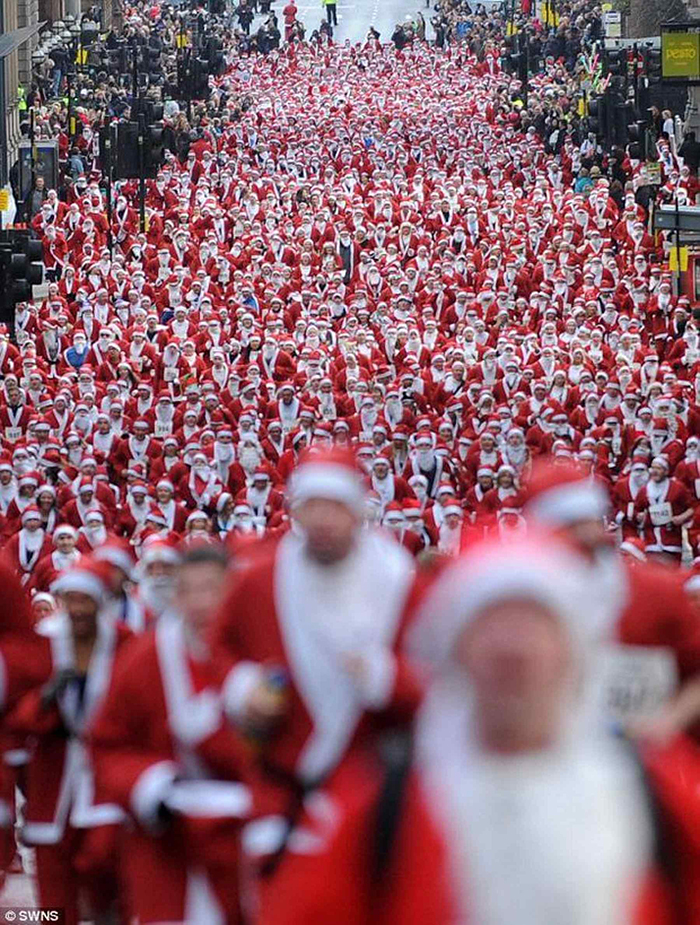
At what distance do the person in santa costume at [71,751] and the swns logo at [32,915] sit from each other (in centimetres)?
2

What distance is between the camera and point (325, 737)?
6.42m

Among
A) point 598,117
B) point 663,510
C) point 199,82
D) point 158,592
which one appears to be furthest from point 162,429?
point 199,82

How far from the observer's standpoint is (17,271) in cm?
2614

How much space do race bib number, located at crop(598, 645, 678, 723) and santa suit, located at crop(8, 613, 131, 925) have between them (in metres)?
1.64

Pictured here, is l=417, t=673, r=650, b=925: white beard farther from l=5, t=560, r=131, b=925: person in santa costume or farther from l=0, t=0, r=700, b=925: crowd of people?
l=5, t=560, r=131, b=925: person in santa costume

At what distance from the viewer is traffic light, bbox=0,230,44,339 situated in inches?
1027

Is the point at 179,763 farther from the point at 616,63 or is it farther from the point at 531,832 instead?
the point at 616,63

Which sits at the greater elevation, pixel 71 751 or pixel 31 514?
pixel 71 751

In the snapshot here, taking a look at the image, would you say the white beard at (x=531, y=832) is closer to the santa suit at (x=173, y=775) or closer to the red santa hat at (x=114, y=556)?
the santa suit at (x=173, y=775)

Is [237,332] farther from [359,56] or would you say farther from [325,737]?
[359,56]

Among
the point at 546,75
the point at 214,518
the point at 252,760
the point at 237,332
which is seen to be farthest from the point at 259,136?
the point at 252,760

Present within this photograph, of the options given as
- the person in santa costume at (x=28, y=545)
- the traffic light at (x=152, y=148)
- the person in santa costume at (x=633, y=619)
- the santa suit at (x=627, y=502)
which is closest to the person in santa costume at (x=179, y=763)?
the person in santa costume at (x=633, y=619)

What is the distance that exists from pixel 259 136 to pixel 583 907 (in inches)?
2247

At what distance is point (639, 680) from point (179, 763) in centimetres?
119
